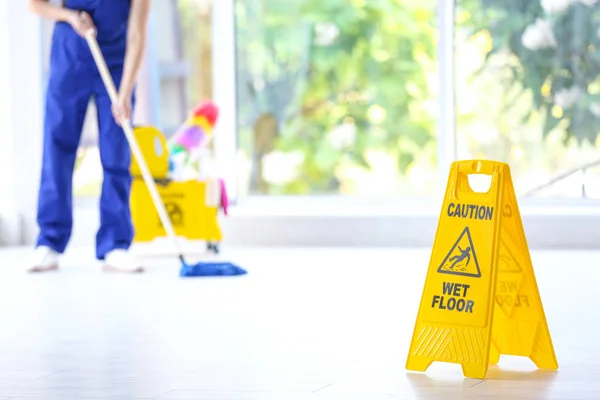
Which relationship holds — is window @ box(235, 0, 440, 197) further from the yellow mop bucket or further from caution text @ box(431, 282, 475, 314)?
caution text @ box(431, 282, 475, 314)

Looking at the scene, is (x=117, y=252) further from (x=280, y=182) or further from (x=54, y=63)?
(x=280, y=182)

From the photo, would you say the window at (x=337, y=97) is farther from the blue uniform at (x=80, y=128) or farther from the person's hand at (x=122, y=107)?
the person's hand at (x=122, y=107)

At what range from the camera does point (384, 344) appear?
2436mm

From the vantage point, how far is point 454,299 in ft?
7.03

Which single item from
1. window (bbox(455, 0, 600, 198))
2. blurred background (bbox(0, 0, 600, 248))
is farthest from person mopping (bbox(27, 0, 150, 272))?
window (bbox(455, 0, 600, 198))

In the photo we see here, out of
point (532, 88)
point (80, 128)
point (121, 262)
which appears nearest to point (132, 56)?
point (80, 128)

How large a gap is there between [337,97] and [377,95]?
0.20 metres

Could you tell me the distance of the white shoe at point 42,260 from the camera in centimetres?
419

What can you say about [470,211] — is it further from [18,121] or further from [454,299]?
[18,121]

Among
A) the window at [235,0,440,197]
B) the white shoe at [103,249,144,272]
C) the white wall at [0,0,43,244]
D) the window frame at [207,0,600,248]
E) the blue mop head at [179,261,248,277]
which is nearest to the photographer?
the blue mop head at [179,261,248,277]

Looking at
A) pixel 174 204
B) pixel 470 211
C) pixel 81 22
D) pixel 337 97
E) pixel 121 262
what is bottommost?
pixel 121 262

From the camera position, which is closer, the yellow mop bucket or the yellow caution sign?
the yellow caution sign

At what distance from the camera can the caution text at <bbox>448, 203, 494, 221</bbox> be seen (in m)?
2.15

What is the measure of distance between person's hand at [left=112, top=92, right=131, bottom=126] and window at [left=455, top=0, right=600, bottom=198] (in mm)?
1937
